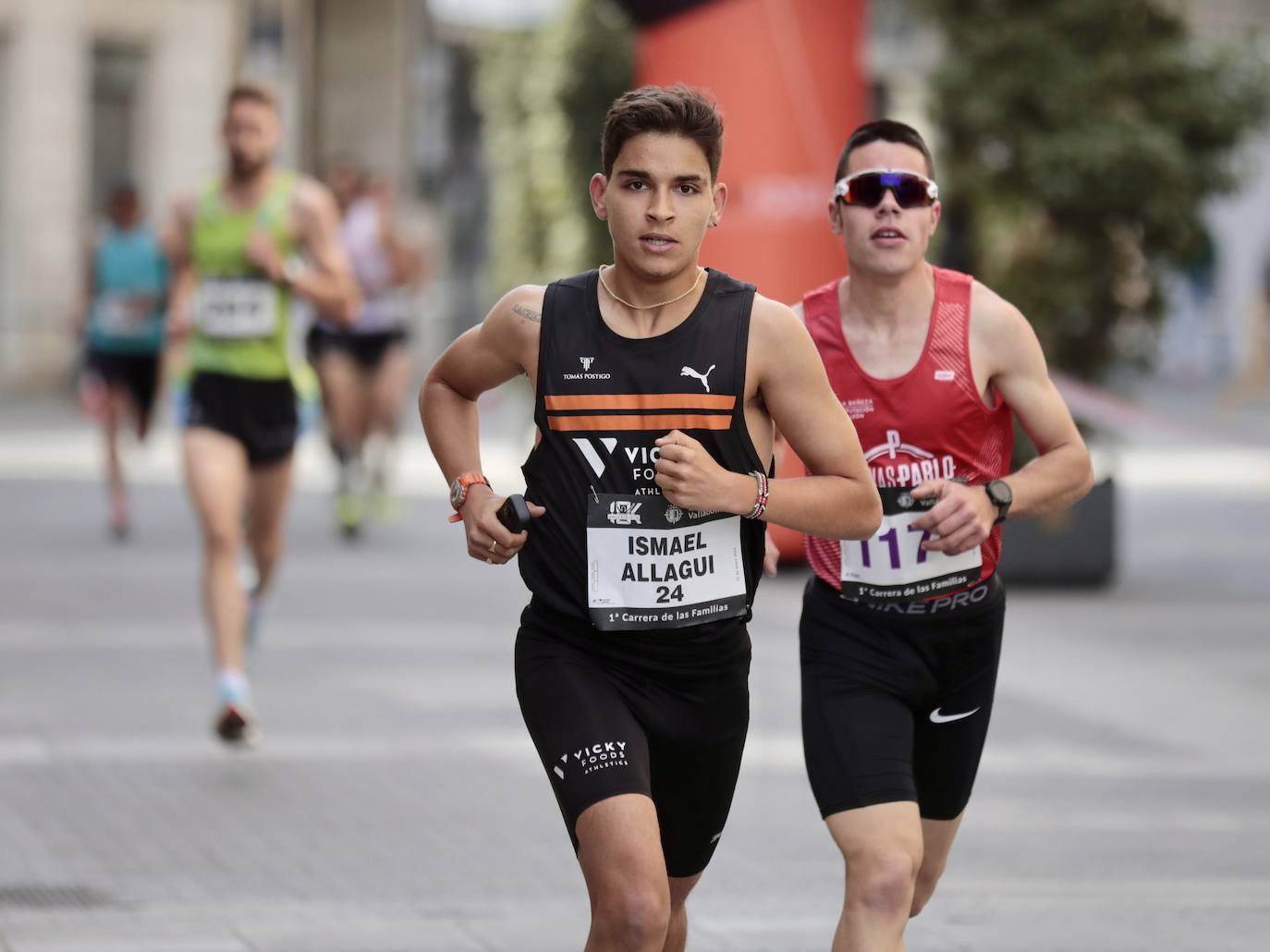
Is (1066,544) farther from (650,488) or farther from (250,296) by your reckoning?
(650,488)

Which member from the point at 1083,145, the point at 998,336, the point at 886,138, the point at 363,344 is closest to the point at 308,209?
the point at 886,138

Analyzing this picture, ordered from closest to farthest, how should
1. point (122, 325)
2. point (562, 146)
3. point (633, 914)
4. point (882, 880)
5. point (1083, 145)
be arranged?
point (633, 914) → point (882, 880) → point (1083, 145) → point (122, 325) → point (562, 146)

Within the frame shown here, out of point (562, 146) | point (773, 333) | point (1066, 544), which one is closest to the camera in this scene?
point (773, 333)

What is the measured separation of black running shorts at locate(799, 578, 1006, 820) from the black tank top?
20.1 inches

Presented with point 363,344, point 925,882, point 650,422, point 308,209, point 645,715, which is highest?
point 308,209

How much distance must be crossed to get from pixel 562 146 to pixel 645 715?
40.2ft

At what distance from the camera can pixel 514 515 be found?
12.7ft

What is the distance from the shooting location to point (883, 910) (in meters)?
4.12

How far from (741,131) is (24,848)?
7.41 meters

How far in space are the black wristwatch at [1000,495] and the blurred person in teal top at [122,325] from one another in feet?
32.7

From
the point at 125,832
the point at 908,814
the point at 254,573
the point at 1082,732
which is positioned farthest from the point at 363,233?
the point at 908,814

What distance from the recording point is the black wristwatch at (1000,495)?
4.49 m

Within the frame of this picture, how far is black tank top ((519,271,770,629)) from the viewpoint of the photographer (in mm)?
3947

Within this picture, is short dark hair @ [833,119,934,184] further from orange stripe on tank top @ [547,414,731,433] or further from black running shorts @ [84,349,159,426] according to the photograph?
black running shorts @ [84,349,159,426]
